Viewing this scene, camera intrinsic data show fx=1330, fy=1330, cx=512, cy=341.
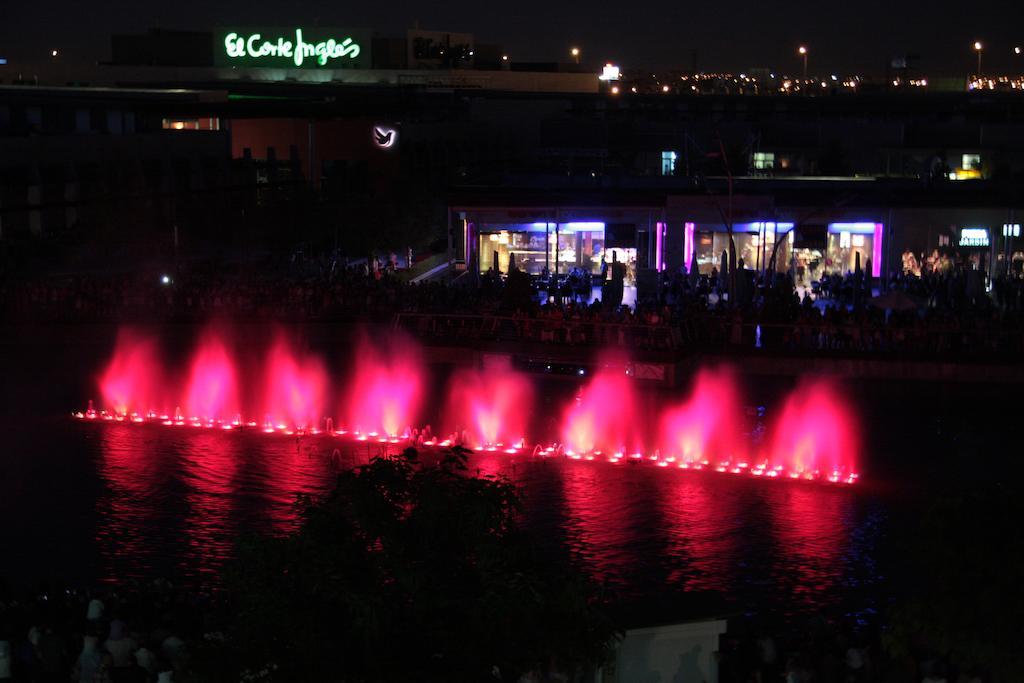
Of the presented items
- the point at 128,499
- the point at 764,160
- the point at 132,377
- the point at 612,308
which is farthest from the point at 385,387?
the point at 764,160

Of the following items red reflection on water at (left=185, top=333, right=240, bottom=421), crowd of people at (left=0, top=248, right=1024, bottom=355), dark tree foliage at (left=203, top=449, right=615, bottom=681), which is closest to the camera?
dark tree foliage at (left=203, top=449, right=615, bottom=681)

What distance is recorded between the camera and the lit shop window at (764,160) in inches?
2462

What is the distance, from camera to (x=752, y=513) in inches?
664

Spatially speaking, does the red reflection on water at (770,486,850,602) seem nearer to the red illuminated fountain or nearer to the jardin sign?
the red illuminated fountain

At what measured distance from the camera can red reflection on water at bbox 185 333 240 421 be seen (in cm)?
2302

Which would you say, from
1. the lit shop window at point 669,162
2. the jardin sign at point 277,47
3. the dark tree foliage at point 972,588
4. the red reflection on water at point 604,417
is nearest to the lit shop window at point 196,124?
→ the lit shop window at point 669,162

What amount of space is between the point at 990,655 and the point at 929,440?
13061 mm

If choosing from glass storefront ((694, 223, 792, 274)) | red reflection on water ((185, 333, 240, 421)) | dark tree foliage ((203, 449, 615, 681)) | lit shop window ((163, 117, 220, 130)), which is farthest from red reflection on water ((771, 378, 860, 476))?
lit shop window ((163, 117, 220, 130))

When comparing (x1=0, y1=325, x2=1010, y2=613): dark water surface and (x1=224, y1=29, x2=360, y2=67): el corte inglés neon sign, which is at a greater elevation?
(x1=224, y1=29, x2=360, y2=67): el corte inglés neon sign

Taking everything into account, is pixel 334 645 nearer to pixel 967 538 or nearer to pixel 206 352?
pixel 967 538

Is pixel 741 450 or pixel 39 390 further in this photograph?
pixel 39 390

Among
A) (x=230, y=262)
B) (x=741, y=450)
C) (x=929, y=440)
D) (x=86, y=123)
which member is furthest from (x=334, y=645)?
(x=86, y=123)

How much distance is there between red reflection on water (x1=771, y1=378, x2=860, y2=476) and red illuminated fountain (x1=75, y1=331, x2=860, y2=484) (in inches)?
1.0

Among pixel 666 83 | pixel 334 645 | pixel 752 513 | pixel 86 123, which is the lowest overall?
pixel 752 513
